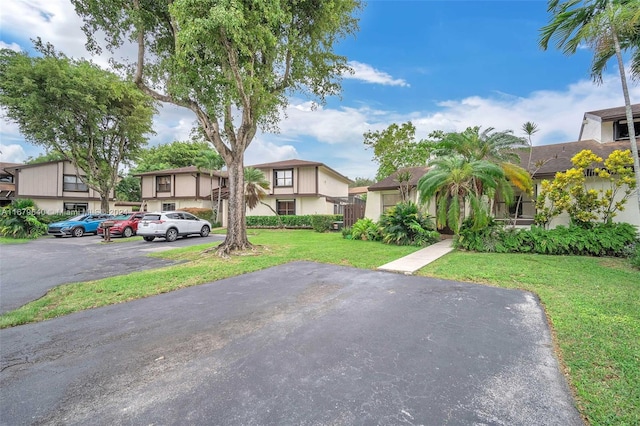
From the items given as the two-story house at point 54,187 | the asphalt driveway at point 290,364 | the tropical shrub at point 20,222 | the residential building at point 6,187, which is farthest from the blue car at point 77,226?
the asphalt driveway at point 290,364

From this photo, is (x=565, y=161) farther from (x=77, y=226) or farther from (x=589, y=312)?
(x=77, y=226)

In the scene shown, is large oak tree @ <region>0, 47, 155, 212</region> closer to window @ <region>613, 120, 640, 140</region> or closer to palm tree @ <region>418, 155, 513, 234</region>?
palm tree @ <region>418, 155, 513, 234</region>

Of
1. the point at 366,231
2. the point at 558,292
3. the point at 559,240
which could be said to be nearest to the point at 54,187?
the point at 366,231

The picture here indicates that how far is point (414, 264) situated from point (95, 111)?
1079 inches

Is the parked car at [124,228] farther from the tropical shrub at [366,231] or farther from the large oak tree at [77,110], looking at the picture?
the tropical shrub at [366,231]

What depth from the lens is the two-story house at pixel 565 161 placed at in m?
12.6

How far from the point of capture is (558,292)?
18.6ft

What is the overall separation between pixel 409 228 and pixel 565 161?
8.11m

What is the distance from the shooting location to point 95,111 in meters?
23.1

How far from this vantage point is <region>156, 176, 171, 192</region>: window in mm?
29609

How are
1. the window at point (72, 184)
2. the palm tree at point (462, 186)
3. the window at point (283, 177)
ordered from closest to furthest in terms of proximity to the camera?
the palm tree at point (462, 186)
the window at point (283, 177)
the window at point (72, 184)

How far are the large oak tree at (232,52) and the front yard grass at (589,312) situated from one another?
26.6ft

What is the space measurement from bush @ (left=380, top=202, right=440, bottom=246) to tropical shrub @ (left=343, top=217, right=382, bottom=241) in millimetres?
525

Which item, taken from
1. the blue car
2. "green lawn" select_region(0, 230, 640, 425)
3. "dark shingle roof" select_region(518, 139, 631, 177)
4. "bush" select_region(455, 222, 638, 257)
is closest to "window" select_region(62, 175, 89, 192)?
the blue car
